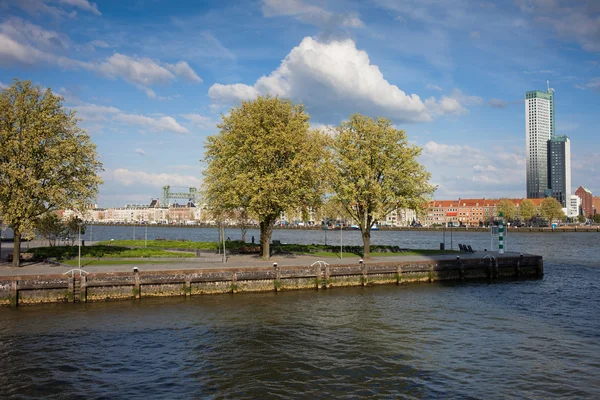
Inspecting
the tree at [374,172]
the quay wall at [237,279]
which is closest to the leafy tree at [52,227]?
the quay wall at [237,279]

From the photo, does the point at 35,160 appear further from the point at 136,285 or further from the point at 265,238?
the point at 265,238

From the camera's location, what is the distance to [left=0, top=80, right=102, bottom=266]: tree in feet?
136

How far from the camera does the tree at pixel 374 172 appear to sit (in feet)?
176

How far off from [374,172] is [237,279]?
21.3m

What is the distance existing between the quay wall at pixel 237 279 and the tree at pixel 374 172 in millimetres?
6864

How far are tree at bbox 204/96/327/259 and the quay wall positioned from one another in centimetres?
861

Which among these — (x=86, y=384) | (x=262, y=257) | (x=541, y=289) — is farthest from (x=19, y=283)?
(x=541, y=289)

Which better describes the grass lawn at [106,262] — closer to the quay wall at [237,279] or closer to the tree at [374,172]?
the quay wall at [237,279]

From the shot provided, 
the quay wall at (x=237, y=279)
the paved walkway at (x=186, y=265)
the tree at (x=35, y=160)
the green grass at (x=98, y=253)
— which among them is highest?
the tree at (x=35, y=160)

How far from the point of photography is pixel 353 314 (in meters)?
33.9

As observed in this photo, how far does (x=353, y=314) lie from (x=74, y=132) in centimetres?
3130

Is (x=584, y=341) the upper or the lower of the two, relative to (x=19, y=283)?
lower

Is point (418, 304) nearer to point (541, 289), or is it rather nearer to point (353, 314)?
point (353, 314)

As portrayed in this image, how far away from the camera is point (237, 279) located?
4097 centimetres
